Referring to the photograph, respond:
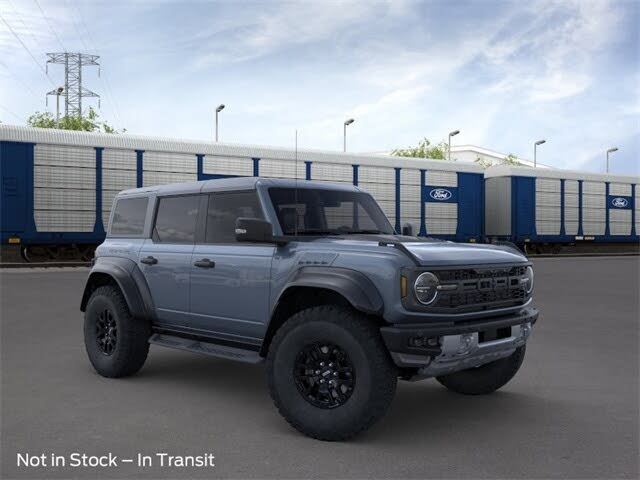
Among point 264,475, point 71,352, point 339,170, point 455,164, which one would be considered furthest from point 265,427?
point 455,164

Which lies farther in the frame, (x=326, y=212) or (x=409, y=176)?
(x=409, y=176)

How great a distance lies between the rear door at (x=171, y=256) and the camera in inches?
241

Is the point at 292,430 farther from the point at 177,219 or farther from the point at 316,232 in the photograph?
the point at 177,219

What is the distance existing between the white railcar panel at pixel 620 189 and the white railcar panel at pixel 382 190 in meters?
16.1

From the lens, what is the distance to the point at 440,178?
3188cm

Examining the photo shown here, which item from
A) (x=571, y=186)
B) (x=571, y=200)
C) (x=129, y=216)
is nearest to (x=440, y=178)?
(x=571, y=200)

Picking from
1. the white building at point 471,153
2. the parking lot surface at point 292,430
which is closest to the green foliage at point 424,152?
the white building at point 471,153

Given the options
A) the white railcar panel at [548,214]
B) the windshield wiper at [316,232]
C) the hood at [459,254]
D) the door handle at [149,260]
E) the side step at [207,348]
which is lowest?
the side step at [207,348]

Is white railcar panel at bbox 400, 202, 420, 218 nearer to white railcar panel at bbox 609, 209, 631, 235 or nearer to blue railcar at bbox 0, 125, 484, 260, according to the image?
blue railcar at bbox 0, 125, 484, 260

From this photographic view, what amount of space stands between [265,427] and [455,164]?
94.5 feet

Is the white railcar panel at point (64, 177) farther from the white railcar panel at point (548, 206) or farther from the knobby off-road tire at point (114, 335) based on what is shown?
the white railcar panel at point (548, 206)

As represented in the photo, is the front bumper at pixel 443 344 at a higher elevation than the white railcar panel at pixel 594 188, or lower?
lower

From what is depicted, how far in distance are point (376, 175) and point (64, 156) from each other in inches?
516

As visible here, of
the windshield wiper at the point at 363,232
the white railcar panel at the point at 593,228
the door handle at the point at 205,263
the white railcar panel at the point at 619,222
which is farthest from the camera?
the white railcar panel at the point at 619,222
